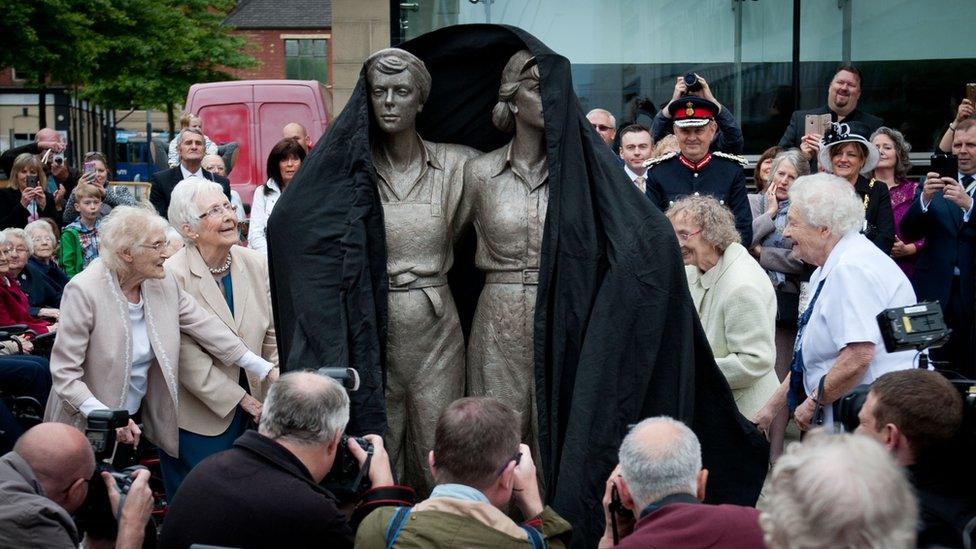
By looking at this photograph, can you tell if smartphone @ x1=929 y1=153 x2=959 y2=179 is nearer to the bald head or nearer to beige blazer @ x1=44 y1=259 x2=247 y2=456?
beige blazer @ x1=44 y1=259 x2=247 y2=456

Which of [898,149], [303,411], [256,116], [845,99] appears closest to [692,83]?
[845,99]

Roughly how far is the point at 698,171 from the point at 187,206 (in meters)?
2.94

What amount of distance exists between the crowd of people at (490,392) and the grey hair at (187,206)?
0.01 m

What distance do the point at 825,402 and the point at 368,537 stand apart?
2095 millimetres

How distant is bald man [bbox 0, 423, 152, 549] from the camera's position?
3.61 meters

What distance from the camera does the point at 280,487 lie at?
3.57 m

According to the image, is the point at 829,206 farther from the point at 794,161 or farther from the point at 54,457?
the point at 794,161

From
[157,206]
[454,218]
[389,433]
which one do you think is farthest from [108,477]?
[157,206]

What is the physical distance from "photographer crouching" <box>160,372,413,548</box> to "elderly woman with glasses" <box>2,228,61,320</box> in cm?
529

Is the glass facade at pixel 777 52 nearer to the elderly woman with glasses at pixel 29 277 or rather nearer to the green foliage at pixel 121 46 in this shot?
the elderly woman with glasses at pixel 29 277

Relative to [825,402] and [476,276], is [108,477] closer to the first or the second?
[476,276]

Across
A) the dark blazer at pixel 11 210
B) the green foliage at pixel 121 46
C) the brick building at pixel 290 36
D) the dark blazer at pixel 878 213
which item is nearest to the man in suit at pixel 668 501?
the dark blazer at pixel 878 213

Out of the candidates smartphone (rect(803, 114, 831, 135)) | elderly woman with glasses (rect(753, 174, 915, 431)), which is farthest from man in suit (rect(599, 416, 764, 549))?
smartphone (rect(803, 114, 831, 135))

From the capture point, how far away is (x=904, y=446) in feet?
12.5
